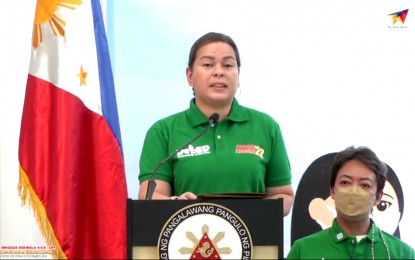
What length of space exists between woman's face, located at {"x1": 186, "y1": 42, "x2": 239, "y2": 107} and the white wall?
1.03m

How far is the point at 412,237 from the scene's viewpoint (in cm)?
366

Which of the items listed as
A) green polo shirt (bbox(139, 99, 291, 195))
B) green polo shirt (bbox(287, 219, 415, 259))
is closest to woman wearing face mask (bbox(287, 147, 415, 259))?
green polo shirt (bbox(287, 219, 415, 259))

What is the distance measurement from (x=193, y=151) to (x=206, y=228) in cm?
65

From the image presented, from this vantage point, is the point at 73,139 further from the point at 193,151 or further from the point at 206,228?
the point at 206,228

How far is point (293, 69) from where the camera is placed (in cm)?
371

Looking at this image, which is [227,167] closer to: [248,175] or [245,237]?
[248,175]

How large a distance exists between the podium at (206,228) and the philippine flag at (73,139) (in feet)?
4.38

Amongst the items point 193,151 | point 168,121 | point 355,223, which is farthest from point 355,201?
point 168,121

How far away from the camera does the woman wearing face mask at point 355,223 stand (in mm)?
2176

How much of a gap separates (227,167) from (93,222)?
3.37ft

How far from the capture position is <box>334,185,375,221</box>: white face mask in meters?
2.17

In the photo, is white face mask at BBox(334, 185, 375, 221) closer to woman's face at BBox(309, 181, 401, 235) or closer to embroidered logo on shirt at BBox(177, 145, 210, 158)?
embroidered logo on shirt at BBox(177, 145, 210, 158)

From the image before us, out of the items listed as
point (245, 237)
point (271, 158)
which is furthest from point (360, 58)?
point (245, 237)

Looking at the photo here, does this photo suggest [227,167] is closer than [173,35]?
Yes
